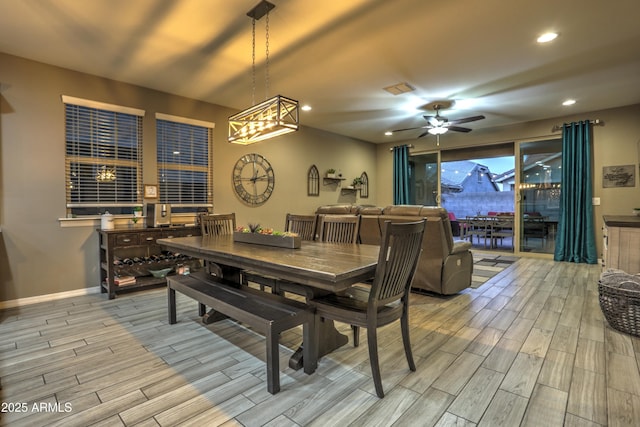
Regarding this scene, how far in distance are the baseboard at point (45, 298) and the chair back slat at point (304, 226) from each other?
2.68m

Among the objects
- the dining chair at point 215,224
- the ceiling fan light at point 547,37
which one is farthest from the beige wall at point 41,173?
the ceiling fan light at point 547,37

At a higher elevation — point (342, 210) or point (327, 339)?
point (342, 210)

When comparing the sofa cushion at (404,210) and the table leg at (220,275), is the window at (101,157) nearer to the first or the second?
the table leg at (220,275)

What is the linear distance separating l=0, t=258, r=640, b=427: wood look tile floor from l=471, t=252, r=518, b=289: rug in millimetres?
1243

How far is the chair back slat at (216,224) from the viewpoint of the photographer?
3764 mm

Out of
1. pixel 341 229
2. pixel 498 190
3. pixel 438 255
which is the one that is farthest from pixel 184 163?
pixel 498 190

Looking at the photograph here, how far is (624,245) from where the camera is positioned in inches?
130

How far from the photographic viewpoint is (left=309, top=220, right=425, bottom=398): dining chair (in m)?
1.79

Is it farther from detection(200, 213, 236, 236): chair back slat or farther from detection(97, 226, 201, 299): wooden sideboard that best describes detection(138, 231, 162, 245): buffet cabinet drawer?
detection(200, 213, 236, 236): chair back slat

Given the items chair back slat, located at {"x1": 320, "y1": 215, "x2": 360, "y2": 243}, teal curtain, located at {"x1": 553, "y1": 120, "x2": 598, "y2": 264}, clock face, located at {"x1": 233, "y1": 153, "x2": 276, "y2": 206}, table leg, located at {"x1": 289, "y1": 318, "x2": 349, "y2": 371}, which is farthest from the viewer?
teal curtain, located at {"x1": 553, "y1": 120, "x2": 598, "y2": 264}

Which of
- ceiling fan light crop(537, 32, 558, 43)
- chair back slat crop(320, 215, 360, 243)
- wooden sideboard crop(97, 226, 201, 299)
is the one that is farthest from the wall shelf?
ceiling fan light crop(537, 32, 558, 43)

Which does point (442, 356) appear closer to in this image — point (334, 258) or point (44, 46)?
point (334, 258)

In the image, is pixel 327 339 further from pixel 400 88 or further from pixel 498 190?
pixel 498 190

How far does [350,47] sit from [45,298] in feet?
14.7
